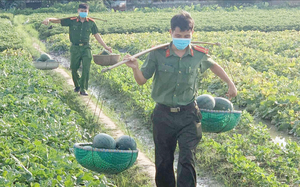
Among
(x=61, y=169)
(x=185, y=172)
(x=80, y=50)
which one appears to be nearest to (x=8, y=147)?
(x=61, y=169)

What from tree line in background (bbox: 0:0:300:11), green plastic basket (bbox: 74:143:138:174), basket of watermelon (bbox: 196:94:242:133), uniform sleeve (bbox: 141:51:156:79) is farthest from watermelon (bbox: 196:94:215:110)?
tree line in background (bbox: 0:0:300:11)

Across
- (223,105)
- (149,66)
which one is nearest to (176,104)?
(149,66)

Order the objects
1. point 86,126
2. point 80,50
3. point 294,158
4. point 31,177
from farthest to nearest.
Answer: point 80,50, point 86,126, point 294,158, point 31,177

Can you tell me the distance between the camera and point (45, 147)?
538 cm

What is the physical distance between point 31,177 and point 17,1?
47.3m

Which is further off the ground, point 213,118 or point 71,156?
point 213,118

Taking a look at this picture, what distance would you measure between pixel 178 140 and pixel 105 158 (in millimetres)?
764

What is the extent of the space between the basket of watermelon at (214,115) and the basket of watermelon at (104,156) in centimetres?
99

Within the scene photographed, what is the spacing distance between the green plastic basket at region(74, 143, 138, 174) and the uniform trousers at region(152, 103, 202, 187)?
0.34m

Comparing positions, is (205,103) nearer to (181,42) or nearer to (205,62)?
(205,62)

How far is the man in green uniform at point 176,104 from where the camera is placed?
4.60m

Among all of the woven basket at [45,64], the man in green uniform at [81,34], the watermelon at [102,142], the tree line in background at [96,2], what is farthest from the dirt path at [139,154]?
the tree line in background at [96,2]

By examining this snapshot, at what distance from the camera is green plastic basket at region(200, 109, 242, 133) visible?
513 cm

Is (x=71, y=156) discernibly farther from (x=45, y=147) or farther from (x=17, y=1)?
(x=17, y=1)
